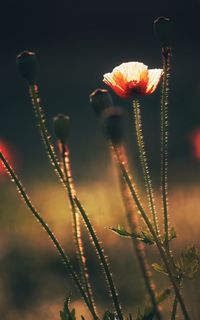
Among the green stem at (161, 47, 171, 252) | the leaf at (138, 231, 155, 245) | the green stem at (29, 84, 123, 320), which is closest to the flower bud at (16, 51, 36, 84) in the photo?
the green stem at (29, 84, 123, 320)

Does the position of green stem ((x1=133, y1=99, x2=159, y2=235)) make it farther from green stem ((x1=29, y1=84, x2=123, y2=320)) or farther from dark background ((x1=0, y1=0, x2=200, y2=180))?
dark background ((x1=0, y1=0, x2=200, y2=180))

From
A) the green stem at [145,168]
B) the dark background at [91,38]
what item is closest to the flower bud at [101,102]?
the green stem at [145,168]

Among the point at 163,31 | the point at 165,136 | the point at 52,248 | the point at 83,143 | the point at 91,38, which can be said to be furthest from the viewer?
the point at 91,38

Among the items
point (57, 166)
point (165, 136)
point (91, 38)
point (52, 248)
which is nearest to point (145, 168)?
point (165, 136)

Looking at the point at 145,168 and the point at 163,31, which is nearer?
the point at 145,168

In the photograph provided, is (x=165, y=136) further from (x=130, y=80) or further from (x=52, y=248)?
(x=52, y=248)

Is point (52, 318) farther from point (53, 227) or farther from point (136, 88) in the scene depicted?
point (53, 227)

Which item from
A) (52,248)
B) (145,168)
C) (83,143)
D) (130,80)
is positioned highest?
(83,143)

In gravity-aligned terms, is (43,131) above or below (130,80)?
below
